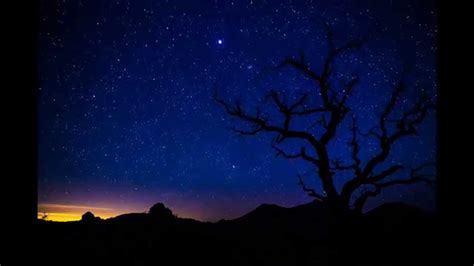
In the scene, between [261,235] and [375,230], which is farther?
[261,235]

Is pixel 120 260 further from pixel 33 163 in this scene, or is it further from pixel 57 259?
pixel 33 163

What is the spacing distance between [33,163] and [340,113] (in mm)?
11550

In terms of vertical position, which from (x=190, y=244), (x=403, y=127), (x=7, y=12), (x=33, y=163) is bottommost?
(x=190, y=244)

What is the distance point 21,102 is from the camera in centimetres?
241

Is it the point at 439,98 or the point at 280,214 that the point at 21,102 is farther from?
the point at 280,214

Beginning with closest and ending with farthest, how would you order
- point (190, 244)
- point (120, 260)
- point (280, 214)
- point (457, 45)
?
point (457, 45), point (120, 260), point (190, 244), point (280, 214)

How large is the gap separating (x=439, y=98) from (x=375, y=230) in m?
12.2

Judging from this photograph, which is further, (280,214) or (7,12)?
(280,214)

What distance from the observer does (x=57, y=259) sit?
9.03 metres

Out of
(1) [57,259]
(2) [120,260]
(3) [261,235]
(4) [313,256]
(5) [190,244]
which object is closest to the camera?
(1) [57,259]

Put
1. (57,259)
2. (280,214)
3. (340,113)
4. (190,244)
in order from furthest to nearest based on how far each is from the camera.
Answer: (280,214)
(340,113)
(190,244)
(57,259)

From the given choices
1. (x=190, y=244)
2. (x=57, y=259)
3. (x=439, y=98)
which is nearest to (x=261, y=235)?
(x=190, y=244)

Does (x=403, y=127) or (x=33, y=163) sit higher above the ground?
(x=403, y=127)

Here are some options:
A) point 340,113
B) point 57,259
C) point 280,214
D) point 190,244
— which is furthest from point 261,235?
point 280,214
